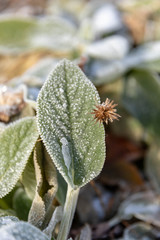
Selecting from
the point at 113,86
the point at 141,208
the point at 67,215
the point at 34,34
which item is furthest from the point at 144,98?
the point at 67,215

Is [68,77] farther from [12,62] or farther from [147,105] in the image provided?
[12,62]

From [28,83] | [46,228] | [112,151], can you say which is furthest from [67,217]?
[112,151]

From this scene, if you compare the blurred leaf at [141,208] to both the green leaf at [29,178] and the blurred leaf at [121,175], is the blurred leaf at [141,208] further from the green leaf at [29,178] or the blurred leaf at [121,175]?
the green leaf at [29,178]

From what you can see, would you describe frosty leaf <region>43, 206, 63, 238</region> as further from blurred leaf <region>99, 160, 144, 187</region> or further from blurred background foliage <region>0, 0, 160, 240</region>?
blurred leaf <region>99, 160, 144, 187</region>

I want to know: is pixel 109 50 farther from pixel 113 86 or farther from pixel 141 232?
pixel 141 232

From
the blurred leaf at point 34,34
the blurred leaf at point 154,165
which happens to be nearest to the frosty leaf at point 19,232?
the blurred leaf at point 154,165

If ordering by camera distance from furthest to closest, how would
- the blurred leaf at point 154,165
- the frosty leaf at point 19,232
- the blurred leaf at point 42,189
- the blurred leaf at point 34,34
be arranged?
the blurred leaf at point 34,34 < the blurred leaf at point 154,165 < the blurred leaf at point 42,189 < the frosty leaf at point 19,232

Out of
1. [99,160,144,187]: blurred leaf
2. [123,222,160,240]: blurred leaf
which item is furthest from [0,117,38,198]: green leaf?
[99,160,144,187]: blurred leaf
